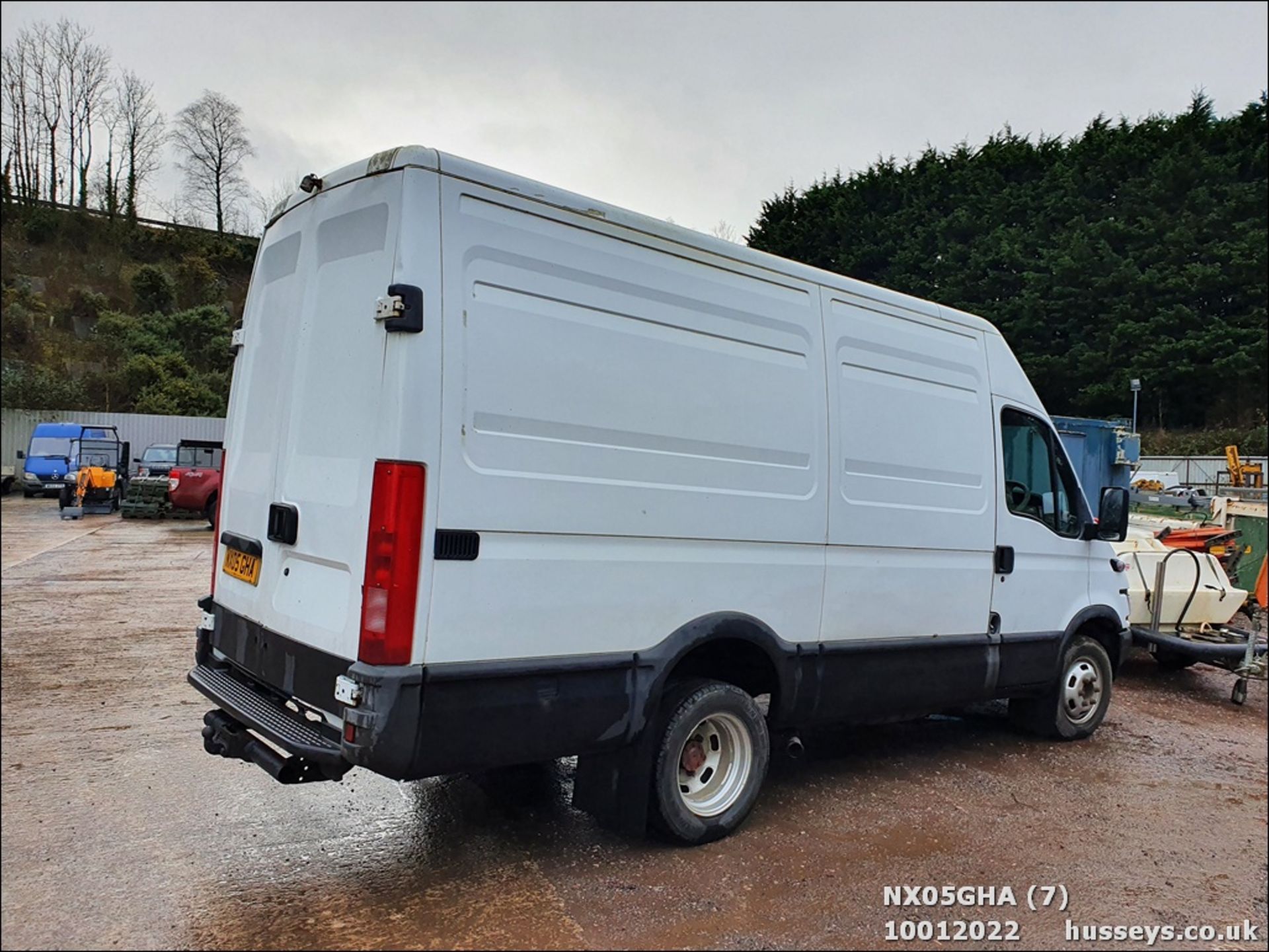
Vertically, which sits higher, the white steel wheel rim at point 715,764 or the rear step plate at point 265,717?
the rear step plate at point 265,717

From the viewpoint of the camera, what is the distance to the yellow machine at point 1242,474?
21312 mm

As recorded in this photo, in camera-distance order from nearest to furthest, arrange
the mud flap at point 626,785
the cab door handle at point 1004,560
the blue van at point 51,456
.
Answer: the mud flap at point 626,785 → the cab door handle at point 1004,560 → the blue van at point 51,456

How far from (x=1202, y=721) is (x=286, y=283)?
719cm

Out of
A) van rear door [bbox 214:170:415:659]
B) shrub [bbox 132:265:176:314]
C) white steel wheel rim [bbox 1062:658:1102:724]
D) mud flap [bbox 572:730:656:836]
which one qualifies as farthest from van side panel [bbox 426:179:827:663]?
shrub [bbox 132:265:176:314]

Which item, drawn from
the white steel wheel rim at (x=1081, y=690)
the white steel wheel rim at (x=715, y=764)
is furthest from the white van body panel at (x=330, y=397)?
the white steel wheel rim at (x=1081, y=690)

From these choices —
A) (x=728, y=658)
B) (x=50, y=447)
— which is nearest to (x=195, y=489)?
(x=50, y=447)

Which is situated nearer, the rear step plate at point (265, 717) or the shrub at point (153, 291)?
the rear step plate at point (265, 717)

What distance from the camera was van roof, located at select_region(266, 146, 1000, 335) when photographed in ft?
10.4

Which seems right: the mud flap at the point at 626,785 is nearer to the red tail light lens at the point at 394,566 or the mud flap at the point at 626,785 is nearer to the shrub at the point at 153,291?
the red tail light lens at the point at 394,566

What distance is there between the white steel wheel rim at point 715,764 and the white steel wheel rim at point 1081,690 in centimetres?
281

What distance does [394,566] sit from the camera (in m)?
2.97

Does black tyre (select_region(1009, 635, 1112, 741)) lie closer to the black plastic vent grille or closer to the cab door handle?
the cab door handle

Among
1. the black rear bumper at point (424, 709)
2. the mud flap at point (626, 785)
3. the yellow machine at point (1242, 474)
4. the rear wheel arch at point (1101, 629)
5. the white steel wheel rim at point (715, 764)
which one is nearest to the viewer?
the black rear bumper at point (424, 709)

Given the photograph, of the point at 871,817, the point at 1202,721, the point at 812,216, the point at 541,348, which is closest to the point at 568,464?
the point at 541,348
